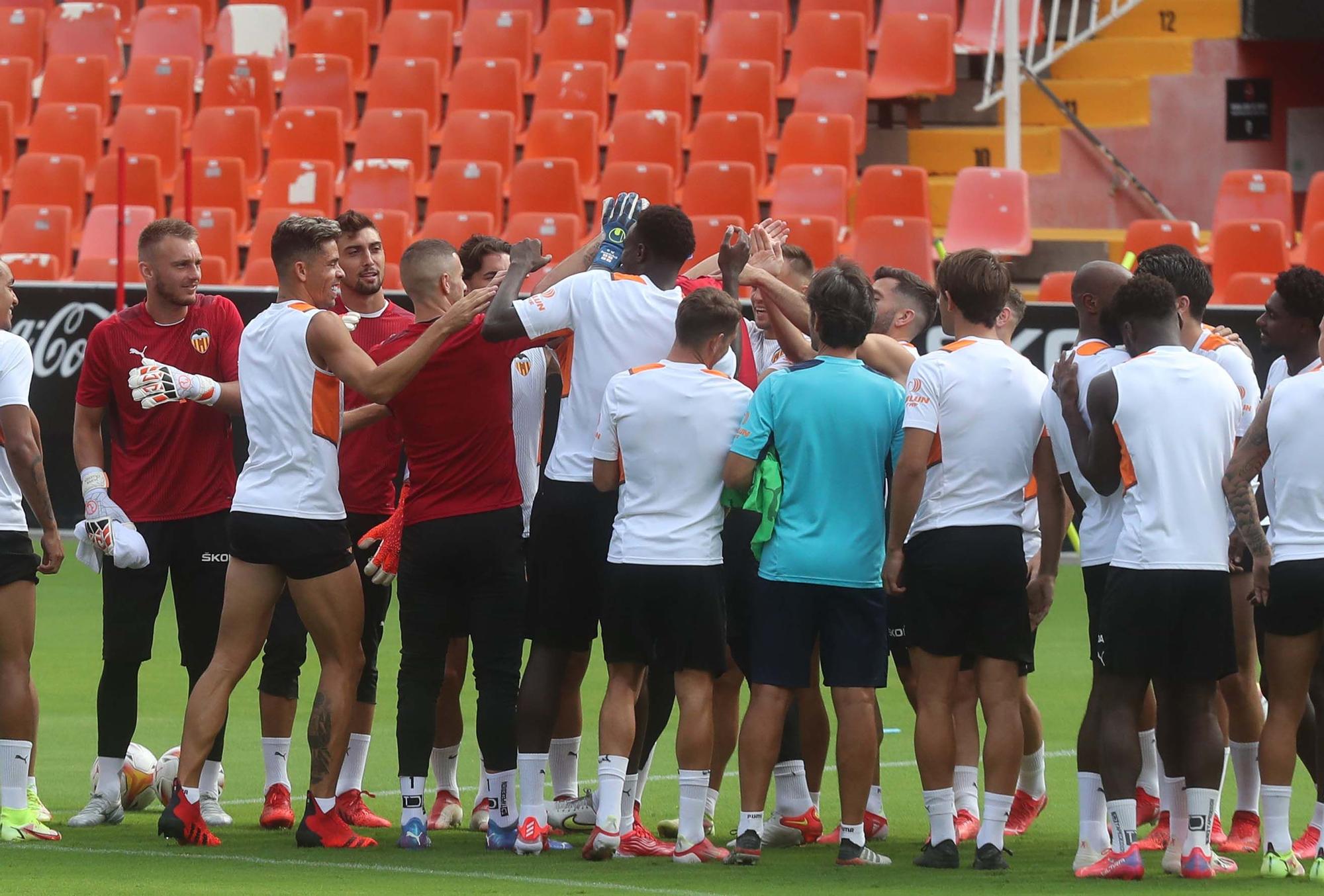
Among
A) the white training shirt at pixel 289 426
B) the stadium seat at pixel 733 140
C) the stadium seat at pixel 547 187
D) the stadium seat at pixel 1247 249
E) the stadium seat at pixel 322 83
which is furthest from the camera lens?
the stadium seat at pixel 322 83

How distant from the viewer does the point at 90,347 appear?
7559mm

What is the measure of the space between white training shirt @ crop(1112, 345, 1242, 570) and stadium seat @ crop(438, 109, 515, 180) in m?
12.9

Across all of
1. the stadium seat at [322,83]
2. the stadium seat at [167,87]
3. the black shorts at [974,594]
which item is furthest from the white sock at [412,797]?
the stadium seat at [167,87]

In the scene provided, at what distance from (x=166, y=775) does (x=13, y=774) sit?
752mm

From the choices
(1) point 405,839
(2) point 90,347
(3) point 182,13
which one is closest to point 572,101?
(3) point 182,13

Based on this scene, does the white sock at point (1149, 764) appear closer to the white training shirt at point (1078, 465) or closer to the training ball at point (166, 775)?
the white training shirt at point (1078, 465)

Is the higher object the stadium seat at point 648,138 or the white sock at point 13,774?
the stadium seat at point 648,138

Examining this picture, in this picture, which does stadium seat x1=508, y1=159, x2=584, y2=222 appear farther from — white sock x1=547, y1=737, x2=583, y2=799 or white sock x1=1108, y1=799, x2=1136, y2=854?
white sock x1=1108, y1=799, x2=1136, y2=854

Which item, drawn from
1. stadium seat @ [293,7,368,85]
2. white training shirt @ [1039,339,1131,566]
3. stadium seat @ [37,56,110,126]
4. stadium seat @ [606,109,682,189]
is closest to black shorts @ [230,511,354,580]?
white training shirt @ [1039,339,1131,566]

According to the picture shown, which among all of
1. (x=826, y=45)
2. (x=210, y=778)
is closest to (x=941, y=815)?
(x=210, y=778)

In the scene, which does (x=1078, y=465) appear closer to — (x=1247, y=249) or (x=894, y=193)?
(x=1247, y=249)

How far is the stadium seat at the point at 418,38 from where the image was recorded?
19953 millimetres

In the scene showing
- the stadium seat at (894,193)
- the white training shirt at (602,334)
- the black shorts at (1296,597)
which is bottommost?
the black shorts at (1296,597)

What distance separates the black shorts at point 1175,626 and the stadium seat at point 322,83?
1474cm
